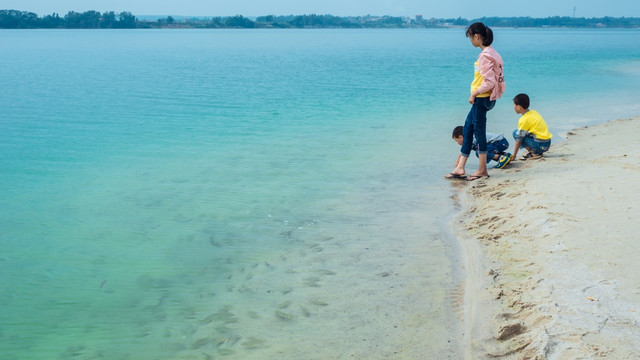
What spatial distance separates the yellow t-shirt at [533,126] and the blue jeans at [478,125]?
3.33 ft

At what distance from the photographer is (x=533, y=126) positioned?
7.77 meters

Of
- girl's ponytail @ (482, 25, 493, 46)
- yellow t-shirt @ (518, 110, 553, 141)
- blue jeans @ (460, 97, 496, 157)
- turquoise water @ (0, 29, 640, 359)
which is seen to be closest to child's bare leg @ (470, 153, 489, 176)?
blue jeans @ (460, 97, 496, 157)

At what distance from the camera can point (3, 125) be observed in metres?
12.9

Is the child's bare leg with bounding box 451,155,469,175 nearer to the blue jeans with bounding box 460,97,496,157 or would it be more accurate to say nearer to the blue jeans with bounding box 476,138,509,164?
the blue jeans with bounding box 460,97,496,157

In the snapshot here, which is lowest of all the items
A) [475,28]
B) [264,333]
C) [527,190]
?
[264,333]

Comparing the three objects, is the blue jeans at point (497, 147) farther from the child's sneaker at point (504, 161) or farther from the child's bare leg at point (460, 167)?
the child's bare leg at point (460, 167)

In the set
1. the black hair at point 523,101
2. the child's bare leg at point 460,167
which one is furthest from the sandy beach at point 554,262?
the black hair at point 523,101

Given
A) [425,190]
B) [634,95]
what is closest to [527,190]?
[425,190]

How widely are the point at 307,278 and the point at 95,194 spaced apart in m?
3.97

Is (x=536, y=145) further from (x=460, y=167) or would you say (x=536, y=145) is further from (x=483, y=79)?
(x=483, y=79)

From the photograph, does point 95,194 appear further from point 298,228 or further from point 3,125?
point 3,125

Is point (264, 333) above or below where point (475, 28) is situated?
below

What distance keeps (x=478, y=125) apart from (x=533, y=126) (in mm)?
1333

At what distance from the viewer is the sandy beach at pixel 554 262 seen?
3312mm
